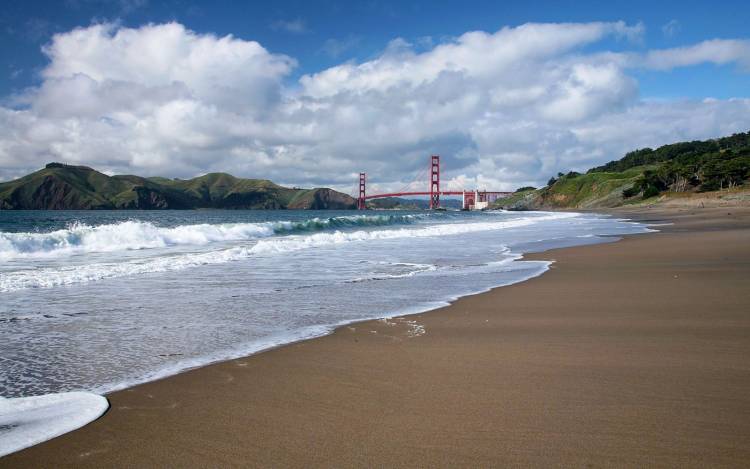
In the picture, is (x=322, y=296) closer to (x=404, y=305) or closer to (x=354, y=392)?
(x=404, y=305)

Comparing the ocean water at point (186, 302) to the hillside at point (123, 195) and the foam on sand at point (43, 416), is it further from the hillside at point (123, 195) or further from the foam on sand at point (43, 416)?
the hillside at point (123, 195)

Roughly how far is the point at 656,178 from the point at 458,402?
84270mm

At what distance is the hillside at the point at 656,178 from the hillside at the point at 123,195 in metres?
54.8

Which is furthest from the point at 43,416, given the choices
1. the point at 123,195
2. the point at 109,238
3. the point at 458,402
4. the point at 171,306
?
the point at 123,195

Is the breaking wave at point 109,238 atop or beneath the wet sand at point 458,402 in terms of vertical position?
atop

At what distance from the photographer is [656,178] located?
7519 cm

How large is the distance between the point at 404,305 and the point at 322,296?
4.27 feet

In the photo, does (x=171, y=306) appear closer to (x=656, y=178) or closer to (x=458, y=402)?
(x=458, y=402)

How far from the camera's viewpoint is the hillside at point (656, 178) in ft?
208

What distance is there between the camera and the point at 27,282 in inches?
314

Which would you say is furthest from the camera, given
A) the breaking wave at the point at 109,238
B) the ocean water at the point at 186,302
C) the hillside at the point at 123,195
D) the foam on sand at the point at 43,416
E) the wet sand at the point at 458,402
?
the hillside at the point at 123,195

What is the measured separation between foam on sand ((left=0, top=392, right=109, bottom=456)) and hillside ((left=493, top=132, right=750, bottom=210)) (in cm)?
7162

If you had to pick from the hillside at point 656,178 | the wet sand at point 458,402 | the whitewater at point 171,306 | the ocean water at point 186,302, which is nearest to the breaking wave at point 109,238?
the ocean water at point 186,302

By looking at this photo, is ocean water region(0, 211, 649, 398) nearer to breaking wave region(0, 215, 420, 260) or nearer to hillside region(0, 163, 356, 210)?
breaking wave region(0, 215, 420, 260)
